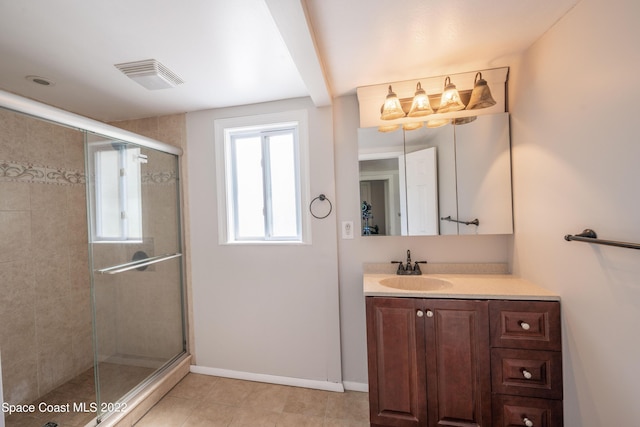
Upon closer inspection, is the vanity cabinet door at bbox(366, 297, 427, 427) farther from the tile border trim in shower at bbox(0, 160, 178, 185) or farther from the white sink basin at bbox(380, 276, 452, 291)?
the tile border trim in shower at bbox(0, 160, 178, 185)

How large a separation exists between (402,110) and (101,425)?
273 cm

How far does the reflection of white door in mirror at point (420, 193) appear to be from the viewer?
1826 mm

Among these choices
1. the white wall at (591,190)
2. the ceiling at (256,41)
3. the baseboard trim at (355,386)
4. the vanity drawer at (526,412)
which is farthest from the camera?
the baseboard trim at (355,386)

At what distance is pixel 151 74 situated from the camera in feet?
5.20

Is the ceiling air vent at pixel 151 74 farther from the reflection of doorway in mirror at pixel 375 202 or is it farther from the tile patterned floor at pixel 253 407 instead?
the tile patterned floor at pixel 253 407

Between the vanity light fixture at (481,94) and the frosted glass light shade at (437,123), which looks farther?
the frosted glass light shade at (437,123)

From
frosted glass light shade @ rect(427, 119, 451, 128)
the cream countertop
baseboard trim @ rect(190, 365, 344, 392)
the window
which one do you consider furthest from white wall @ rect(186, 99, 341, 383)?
frosted glass light shade @ rect(427, 119, 451, 128)

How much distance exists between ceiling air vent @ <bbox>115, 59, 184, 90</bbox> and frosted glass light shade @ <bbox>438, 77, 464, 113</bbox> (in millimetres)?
1727

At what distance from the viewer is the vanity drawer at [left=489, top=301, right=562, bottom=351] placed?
1.31m

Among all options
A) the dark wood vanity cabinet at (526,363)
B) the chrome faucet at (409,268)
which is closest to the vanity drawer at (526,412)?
the dark wood vanity cabinet at (526,363)

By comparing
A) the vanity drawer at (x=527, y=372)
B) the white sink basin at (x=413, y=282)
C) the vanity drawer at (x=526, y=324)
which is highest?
the white sink basin at (x=413, y=282)

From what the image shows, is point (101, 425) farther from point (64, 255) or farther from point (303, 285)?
point (303, 285)

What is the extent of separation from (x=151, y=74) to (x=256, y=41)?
0.75 metres

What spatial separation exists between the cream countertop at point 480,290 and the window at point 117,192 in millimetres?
1842
